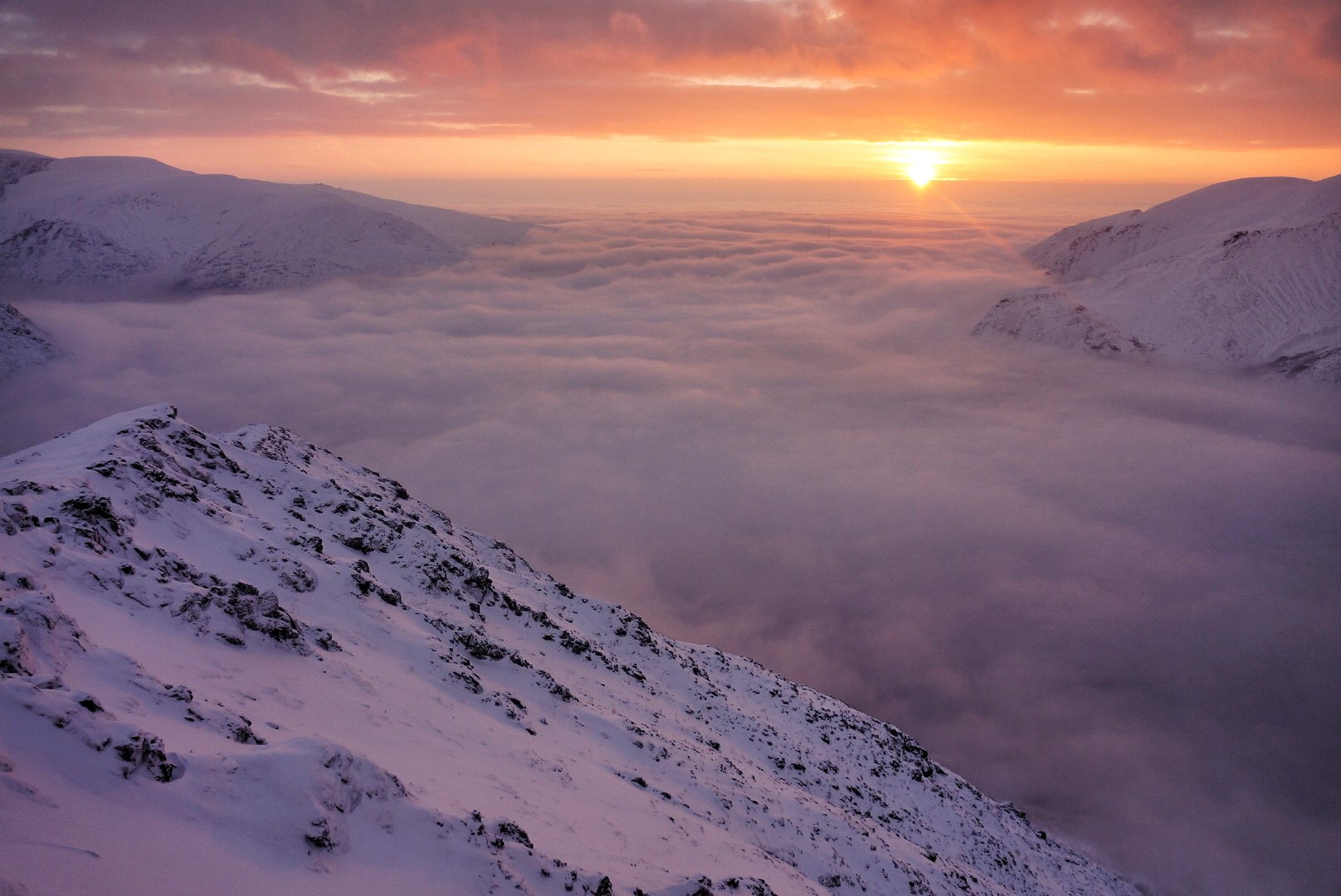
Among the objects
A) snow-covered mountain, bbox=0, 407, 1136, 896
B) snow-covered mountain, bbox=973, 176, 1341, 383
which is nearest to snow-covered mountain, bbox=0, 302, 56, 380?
snow-covered mountain, bbox=0, 407, 1136, 896

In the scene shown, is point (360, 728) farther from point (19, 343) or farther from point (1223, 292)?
point (19, 343)

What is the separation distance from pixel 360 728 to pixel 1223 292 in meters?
185

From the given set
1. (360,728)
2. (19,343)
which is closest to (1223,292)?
(360,728)

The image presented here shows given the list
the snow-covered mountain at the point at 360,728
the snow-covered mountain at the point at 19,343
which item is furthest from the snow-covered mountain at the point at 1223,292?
the snow-covered mountain at the point at 19,343

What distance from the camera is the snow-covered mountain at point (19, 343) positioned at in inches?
6201

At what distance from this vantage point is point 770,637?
93.7 m

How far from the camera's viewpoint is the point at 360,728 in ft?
64.4

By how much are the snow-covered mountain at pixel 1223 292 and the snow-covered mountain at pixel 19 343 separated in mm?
241549

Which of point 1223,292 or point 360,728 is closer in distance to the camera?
point 360,728

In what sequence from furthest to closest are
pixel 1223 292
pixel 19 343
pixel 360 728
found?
pixel 19 343
pixel 1223 292
pixel 360 728

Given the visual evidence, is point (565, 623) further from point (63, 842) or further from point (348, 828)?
point (63, 842)

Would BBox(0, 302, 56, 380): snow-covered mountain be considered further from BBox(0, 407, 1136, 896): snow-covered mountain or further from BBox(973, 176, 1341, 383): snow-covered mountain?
BBox(973, 176, 1341, 383): snow-covered mountain

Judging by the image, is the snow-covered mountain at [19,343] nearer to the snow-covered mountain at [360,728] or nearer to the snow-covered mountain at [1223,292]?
the snow-covered mountain at [360,728]

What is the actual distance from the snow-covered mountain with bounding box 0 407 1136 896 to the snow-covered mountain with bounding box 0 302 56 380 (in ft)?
566
